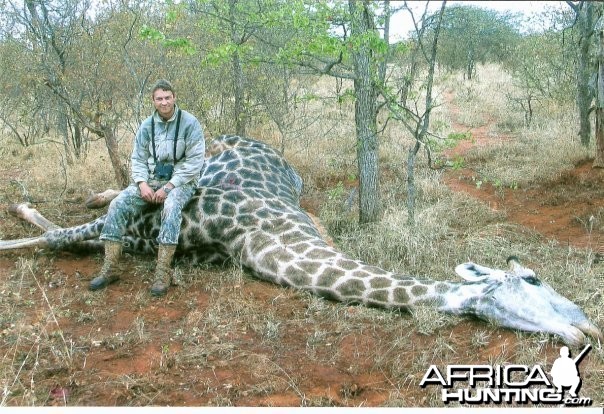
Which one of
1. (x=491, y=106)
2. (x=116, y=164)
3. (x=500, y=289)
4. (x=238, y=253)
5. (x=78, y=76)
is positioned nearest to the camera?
(x=500, y=289)

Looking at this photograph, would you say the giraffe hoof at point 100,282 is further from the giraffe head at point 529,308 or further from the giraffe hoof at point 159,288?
the giraffe head at point 529,308

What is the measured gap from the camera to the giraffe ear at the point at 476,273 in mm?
3882

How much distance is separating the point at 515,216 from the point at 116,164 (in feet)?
14.6

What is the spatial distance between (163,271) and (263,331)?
117 cm

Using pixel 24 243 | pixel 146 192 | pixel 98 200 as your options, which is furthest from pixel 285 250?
pixel 98 200

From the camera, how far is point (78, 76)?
7.68 metres

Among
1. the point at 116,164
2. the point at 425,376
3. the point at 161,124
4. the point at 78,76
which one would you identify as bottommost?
the point at 425,376

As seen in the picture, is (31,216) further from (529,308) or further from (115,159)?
(529,308)

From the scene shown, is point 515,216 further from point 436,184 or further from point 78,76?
point 78,76

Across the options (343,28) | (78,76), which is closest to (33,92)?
(78,76)

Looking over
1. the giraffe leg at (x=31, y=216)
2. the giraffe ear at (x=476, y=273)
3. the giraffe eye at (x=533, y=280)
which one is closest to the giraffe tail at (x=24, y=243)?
the giraffe leg at (x=31, y=216)

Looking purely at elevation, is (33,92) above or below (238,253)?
above

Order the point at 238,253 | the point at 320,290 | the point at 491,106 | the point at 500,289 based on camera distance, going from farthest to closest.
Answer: the point at 491,106 < the point at 238,253 < the point at 320,290 < the point at 500,289

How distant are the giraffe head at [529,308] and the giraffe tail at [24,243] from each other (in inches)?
145
